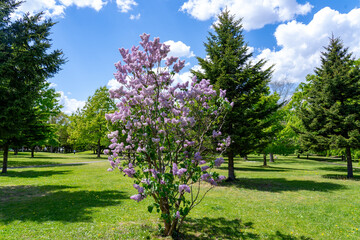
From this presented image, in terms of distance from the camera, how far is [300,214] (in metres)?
7.66

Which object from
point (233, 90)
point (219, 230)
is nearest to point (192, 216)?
point (219, 230)

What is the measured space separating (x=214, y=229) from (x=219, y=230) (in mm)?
146

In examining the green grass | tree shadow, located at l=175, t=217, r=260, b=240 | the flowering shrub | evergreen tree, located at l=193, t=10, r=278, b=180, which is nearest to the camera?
the flowering shrub

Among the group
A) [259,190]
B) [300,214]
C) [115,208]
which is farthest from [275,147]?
[115,208]

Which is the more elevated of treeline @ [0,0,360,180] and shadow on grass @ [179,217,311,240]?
treeline @ [0,0,360,180]

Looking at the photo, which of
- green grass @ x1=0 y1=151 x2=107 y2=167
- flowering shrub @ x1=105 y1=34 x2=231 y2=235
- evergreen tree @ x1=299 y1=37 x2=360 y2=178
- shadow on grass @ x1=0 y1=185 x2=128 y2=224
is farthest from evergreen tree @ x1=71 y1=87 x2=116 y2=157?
flowering shrub @ x1=105 y1=34 x2=231 y2=235

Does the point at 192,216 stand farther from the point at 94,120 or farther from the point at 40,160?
the point at 94,120

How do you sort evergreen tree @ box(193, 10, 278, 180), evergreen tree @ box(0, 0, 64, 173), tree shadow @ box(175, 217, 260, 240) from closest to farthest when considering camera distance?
tree shadow @ box(175, 217, 260, 240) < evergreen tree @ box(0, 0, 64, 173) < evergreen tree @ box(193, 10, 278, 180)

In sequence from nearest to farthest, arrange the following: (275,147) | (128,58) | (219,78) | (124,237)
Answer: (128,58)
(124,237)
(219,78)
(275,147)

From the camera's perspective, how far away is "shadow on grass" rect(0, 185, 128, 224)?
275 inches

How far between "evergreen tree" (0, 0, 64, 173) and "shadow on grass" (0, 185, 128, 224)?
3.22m

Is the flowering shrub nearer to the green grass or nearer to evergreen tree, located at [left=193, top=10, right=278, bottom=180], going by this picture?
evergreen tree, located at [left=193, top=10, right=278, bottom=180]

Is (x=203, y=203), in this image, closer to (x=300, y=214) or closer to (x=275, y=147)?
(x=300, y=214)

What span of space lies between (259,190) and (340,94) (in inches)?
470
